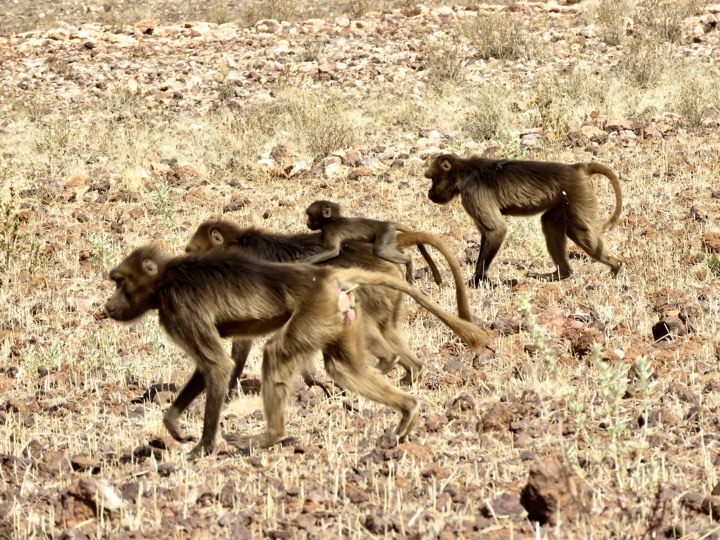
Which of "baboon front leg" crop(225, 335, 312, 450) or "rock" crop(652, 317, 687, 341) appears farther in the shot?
"rock" crop(652, 317, 687, 341)

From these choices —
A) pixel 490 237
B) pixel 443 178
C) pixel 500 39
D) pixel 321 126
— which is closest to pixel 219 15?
pixel 500 39

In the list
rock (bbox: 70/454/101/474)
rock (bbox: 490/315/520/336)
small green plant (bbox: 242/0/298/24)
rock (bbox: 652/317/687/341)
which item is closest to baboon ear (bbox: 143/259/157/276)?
rock (bbox: 70/454/101/474)

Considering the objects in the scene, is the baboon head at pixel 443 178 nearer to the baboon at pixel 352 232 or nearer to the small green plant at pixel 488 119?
the baboon at pixel 352 232

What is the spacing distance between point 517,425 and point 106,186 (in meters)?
8.83

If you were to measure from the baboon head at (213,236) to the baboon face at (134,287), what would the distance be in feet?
4.93

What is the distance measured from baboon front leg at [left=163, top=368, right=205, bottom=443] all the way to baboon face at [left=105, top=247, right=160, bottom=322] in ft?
1.64

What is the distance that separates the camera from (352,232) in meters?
7.26

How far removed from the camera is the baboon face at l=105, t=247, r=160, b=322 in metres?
5.78

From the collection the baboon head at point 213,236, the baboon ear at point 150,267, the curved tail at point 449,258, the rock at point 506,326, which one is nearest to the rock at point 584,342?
the rock at point 506,326

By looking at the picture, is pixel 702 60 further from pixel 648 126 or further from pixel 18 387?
pixel 18 387

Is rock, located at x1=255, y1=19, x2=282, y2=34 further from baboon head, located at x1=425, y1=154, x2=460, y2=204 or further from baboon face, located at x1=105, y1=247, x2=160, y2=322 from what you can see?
baboon face, located at x1=105, y1=247, x2=160, y2=322

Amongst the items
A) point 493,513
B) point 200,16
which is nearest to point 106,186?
point 493,513

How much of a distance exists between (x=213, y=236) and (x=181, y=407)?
1.94 meters

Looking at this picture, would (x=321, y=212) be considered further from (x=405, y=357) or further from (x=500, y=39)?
(x=500, y=39)
